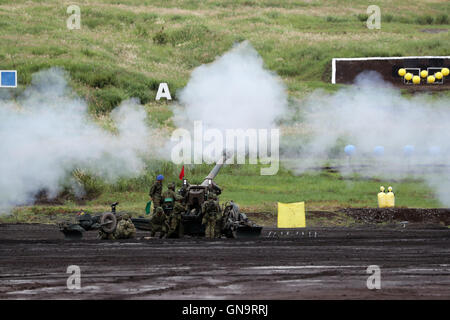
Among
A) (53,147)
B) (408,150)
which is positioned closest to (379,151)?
(408,150)

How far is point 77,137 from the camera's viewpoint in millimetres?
36250

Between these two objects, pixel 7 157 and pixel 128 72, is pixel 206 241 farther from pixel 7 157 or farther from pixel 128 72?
pixel 128 72

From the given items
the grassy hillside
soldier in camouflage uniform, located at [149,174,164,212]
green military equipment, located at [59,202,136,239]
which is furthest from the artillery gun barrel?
the grassy hillside

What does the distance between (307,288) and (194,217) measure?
29.2ft

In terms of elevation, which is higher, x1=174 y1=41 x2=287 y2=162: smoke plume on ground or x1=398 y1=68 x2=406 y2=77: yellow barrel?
x1=398 y1=68 x2=406 y2=77: yellow barrel

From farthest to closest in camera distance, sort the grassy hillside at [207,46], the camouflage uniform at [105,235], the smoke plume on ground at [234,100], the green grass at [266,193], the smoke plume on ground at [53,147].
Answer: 1. the smoke plume on ground at [234,100]
2. the grassy hillside at [207,46]
3. the smoke plume on ground at [53,147]
4. the green grass at [266,193]
5. the camouflage uniform at [105,235]

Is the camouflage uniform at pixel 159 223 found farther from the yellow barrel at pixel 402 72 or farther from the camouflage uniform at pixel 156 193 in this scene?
the yellow barrel at pixel 402 72

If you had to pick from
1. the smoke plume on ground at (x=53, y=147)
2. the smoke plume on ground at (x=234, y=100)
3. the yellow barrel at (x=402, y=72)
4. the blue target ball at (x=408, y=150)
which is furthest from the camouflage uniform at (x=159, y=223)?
the yellow barrel at (x=402, y=72)

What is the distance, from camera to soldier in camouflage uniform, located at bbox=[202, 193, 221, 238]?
22.9 meters

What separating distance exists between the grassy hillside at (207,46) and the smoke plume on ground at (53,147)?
43.7 inches

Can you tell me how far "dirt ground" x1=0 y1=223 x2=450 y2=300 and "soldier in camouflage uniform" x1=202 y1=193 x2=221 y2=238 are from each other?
648mm

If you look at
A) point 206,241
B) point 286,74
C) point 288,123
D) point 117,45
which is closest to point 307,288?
point 206,241

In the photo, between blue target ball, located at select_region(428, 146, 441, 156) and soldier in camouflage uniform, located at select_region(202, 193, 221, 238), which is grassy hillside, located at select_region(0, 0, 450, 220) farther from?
soldier in camouflage uniform, located at select_region(202, 193, 221, 238)

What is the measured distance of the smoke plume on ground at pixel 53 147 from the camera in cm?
3291
